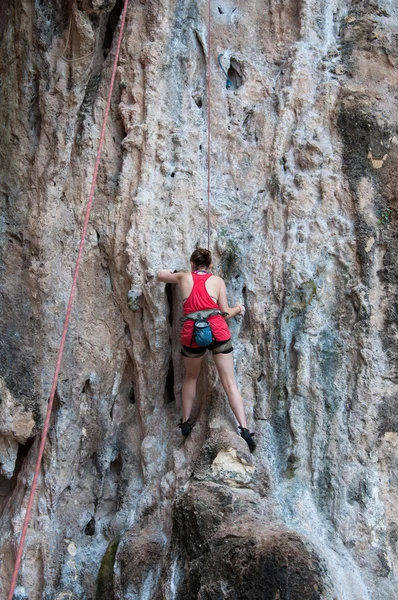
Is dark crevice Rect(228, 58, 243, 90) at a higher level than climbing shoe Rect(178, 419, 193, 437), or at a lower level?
higher

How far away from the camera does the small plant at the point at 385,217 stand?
211 inches

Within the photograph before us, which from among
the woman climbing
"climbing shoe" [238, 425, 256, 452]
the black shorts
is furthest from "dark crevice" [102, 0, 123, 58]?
"climbing shoe" [238, 425, 256, 452]

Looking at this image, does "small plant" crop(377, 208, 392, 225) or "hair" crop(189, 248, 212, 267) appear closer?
"hair" crop(189, 248, 212, 267)

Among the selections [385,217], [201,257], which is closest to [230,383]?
[201,257]

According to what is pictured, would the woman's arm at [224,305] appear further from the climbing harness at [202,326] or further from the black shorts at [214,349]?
the black shorts at [214,349]

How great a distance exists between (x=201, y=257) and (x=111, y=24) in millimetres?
2730

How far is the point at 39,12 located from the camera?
5699 mm

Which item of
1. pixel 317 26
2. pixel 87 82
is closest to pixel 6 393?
pixel 87 82

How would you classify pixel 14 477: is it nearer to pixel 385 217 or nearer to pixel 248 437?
pixel 248 437

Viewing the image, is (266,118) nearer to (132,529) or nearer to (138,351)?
(138,351)

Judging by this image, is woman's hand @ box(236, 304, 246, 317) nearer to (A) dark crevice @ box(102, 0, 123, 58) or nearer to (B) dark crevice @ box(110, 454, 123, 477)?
(B) dark crevice @ box(110, 454, 123, 477)

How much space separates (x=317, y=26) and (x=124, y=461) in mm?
4343

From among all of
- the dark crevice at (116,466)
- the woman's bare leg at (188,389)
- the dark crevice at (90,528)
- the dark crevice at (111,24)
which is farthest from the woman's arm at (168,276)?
the dark crevice at (111,24)

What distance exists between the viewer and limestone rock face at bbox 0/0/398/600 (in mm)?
4750
